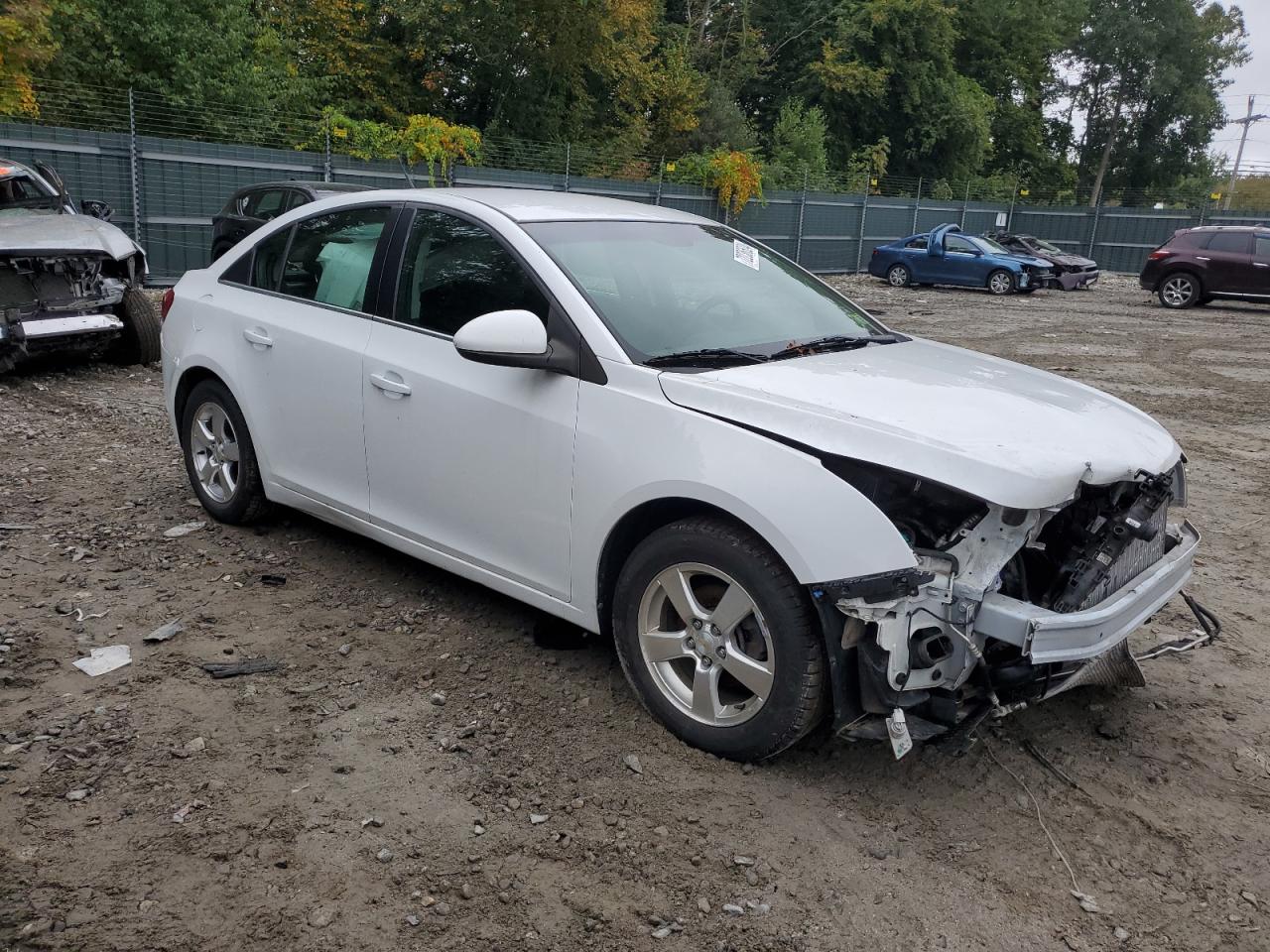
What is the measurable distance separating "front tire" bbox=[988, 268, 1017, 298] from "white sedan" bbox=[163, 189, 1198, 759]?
20536 mm

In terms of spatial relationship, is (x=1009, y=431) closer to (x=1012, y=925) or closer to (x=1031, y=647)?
(x=1031, y=647)

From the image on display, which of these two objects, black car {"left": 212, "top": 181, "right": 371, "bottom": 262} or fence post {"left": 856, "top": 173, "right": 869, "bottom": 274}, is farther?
fence post {"left": 856, "top": 173, "right": 869, "bottom": 274}

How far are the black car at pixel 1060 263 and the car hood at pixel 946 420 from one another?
22.9m

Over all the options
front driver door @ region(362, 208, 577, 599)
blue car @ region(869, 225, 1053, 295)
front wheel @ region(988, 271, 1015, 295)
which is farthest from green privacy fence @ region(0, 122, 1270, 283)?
front driver door @ region(362, 208, 577, 599)

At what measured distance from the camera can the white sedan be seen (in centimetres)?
290

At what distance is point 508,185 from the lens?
16516mm

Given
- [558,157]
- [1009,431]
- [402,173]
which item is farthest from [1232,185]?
[1009,431]

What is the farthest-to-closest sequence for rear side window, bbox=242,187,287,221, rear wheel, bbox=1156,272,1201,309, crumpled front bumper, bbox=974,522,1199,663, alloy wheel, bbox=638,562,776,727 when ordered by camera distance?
rear wheel, bbox=1156,272,1201,309
rear side window, bbox=242,187,287,221
alloy wheel, bbox=638,562,776,727
crumpled front bumper, bbox=974,522,1199,663

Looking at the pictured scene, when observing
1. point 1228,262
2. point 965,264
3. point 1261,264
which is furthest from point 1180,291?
point 965,264

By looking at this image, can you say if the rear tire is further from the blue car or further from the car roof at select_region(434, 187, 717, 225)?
the blue car

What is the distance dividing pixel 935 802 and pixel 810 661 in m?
0.65

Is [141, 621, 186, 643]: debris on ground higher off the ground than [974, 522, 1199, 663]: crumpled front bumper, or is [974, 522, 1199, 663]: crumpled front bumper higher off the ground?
[974, 522, 1199, 663]: crumpled front bumper

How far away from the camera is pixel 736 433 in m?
3.08

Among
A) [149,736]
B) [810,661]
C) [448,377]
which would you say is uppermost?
[448,377]
